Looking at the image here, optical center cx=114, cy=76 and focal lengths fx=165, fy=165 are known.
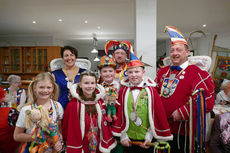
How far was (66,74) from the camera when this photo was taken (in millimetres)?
2445

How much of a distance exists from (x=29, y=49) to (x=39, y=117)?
8473mm

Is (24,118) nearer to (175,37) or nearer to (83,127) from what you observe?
(83,127)

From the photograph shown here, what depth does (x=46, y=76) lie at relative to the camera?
1.78 metres

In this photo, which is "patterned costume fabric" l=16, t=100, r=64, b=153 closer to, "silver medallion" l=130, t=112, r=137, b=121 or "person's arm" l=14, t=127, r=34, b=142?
"person's arm" l=14, t=127, r=34, b=142

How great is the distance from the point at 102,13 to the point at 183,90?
14.5ft

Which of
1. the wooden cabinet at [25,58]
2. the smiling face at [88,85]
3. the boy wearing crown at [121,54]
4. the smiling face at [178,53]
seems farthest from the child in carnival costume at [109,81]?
the wooden cabinet at [25,58]

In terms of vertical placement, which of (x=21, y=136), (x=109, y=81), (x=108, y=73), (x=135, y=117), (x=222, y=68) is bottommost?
(x=21, y=136)

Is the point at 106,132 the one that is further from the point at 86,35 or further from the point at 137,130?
the point at 86,35

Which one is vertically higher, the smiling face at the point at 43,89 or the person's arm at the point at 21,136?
the smiling face at the point at 43,89

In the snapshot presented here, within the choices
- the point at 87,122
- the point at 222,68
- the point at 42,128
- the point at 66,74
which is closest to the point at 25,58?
the point at 66,74

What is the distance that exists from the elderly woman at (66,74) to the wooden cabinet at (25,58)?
6.78m

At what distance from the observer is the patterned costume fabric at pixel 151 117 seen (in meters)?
1.75

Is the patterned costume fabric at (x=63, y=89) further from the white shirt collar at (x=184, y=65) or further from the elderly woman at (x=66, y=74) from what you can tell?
the white shirt collar at (x=184, y=65)

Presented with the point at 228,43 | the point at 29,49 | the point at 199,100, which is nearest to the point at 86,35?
the point at 29,49
